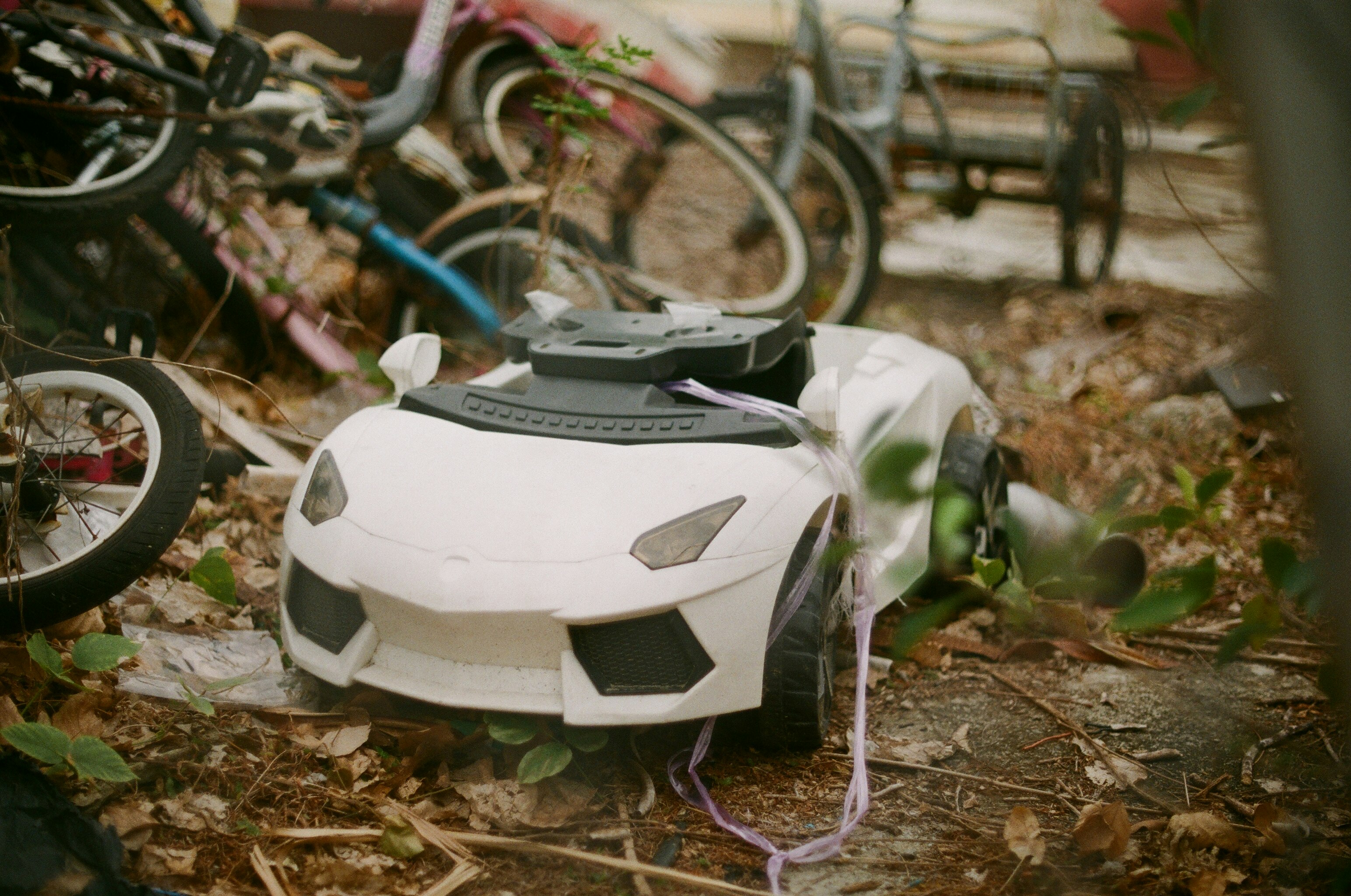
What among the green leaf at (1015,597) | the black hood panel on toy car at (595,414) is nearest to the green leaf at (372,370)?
the black hood panel on toy car at (595,414)

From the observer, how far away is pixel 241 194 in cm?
331

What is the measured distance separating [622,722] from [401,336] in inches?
89.1

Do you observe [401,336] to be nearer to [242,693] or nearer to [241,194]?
[241,194]

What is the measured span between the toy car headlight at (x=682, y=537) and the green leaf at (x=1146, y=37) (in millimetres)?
947

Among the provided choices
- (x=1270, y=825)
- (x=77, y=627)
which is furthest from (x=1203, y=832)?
(x=77, y=627)

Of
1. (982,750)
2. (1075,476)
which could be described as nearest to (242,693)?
(982,750)

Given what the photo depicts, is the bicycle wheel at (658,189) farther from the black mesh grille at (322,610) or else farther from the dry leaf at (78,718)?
the dry leaf at (78,718)

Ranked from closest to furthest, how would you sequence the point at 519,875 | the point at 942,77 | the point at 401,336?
the point at 519,875
the point at 401,336
the point at 942,77

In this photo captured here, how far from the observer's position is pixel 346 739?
6.37 feet

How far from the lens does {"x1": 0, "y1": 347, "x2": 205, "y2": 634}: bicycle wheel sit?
192 cm

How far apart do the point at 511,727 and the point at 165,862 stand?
582mm

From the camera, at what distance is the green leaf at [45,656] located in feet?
5.85

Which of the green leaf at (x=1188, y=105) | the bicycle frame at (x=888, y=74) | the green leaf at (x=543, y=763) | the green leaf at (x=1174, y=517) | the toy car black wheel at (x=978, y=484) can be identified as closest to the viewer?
the green leaf at (x=1188, y=105)

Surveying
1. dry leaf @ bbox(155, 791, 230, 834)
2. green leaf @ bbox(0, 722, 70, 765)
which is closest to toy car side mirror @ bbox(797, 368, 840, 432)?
dry leaf @ bbox(155, 791, 230, 834)
